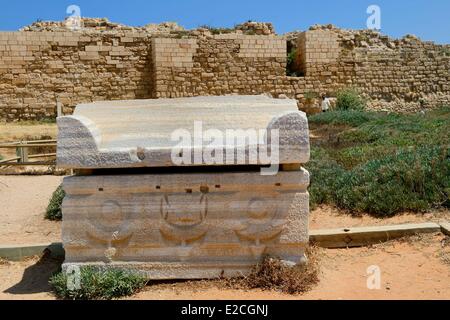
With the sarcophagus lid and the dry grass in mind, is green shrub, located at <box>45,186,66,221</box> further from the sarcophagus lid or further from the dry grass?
the dry grass

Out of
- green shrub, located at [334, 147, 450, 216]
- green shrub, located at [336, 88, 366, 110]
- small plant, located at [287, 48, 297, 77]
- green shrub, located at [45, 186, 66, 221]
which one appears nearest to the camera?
green shrub, located at [334, 147, 450, 216]

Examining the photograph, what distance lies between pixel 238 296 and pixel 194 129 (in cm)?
130

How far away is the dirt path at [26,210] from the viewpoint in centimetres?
522

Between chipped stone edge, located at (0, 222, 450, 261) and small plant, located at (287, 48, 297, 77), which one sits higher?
small plant, located at (287, 48, 297, 77)

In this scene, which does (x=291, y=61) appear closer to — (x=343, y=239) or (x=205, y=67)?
(x=205, y=67)

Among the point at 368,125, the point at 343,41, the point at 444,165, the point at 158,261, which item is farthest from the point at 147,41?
the point at 158,261

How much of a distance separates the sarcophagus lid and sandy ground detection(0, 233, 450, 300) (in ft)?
3.11

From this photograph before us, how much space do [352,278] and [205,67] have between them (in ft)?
43.3

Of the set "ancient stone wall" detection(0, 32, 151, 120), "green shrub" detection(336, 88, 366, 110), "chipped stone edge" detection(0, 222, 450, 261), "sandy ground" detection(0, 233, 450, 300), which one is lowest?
"sandy ground" detection(0, 233, 450, 300)

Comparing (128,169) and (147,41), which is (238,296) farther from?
(147,41)

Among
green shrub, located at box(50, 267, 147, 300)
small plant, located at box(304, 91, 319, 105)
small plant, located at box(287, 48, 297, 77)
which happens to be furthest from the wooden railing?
small plant, located at box(287, 48, 297, 77)

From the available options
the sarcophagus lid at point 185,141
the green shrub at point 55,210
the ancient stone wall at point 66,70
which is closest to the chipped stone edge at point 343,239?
the sarcophagus lid at point 185,141

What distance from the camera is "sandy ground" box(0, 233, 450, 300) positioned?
329cm

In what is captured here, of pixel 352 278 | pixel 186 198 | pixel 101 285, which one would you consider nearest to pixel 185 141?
pixel 186 198
